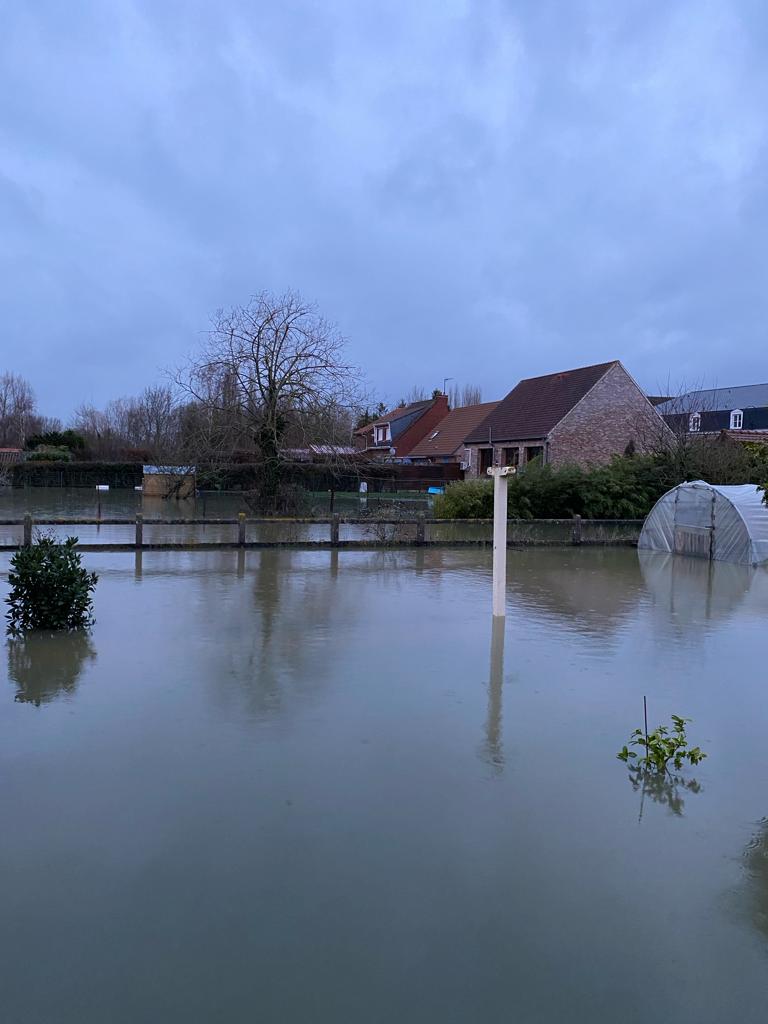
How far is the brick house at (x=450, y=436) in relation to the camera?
53.0 meters

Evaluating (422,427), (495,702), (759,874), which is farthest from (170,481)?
(759,874)

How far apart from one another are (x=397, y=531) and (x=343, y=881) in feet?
57.1

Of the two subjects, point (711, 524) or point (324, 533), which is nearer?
point (711, 524)

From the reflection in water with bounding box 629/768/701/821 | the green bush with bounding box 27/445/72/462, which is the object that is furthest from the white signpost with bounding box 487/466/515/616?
the green bush with bounding box 27/445/72/462

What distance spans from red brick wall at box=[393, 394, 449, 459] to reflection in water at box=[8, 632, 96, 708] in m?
52.2

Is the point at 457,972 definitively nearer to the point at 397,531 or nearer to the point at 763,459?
the point at 763,459

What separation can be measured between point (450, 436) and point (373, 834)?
166 ft

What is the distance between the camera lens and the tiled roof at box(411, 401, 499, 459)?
5341 cm

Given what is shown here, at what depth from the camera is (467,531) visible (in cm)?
2370

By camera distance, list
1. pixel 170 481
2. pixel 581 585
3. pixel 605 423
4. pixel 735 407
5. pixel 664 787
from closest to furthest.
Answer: pixel 664 787 → pixel 581 585 → pixel 605 423 → pixel 170 481 → pixel 735 407

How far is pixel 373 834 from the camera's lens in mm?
5000

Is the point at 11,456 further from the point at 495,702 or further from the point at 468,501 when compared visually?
the point at 495,702

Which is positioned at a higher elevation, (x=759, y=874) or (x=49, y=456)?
(x=49, y=456)

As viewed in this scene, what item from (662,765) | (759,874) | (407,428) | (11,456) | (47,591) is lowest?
(759,874)
